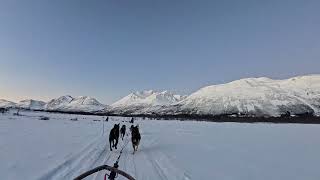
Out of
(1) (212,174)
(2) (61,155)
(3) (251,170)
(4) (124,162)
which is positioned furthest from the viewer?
(2) (61,155)

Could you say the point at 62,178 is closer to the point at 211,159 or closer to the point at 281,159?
the point at 211,159

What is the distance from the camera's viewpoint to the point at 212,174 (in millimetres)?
11375

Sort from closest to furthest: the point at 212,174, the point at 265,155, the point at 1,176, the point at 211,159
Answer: the point at 1,176 → the point at 212,174 → the point at 211,159 → the point at 265,155

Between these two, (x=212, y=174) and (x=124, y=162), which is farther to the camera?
(x=124, y=162)

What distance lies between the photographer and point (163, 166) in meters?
12.4

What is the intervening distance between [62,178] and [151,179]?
2499 mm

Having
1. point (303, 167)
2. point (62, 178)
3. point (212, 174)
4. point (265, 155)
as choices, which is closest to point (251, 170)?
point (212, 174)

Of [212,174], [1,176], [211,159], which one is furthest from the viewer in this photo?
[211,159]

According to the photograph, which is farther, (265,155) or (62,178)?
(265,155)

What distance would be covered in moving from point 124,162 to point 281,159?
7.58 metres

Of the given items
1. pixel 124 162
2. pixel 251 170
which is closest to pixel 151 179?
pixel 124 162

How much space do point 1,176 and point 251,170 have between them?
829 cm

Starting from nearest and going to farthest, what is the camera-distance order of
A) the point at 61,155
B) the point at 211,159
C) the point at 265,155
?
the point at 61,155
the point at 211,159
the point at 265,155

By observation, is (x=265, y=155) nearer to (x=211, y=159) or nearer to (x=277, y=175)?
(x=211, y=159)
